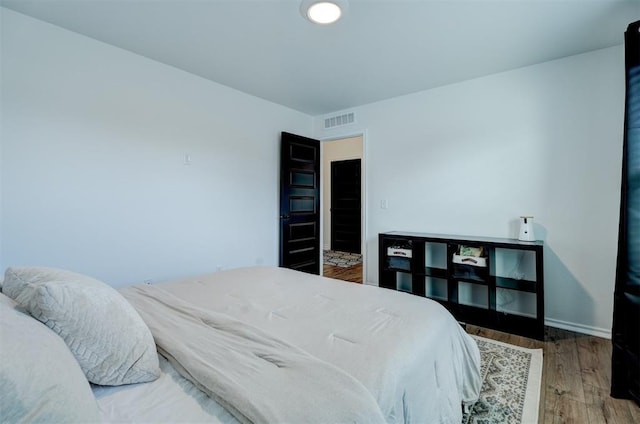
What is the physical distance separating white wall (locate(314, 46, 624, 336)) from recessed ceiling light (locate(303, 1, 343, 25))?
184 centimetres

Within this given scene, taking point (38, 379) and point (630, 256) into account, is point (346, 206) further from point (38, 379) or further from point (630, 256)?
point (38, 379)

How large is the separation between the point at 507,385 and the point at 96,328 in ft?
7.12

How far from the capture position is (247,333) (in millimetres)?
1096

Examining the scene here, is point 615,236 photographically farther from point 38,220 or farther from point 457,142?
point 38,220

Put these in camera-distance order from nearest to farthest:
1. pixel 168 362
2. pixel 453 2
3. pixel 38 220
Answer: pixel 168 362, pixel 453 2, pixel 38 220

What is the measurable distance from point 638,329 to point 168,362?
2.37 metres

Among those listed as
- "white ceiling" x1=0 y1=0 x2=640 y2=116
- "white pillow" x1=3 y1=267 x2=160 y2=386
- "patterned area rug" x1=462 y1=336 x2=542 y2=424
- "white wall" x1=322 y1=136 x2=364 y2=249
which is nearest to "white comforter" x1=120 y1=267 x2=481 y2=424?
"patterned area rug" x1=462 y1=336 x2=542 y2=424

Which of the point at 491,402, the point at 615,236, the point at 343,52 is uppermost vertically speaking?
the point at 343,52

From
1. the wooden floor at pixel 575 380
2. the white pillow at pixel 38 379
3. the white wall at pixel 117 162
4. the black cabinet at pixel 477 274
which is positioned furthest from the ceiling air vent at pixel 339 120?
the white pillow at pixel 38 379

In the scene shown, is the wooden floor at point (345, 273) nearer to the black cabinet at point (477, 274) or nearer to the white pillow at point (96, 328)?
the black cabinet at point (477, 274)

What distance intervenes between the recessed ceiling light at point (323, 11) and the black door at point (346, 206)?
4604mm

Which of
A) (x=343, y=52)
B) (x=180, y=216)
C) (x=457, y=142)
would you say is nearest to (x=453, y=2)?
(x=343, y=52)

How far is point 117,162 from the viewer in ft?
8.20

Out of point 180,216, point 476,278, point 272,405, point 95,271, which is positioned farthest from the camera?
point 180,216
